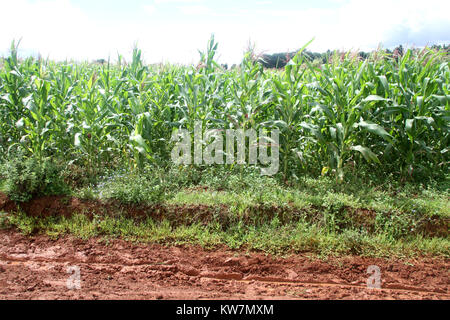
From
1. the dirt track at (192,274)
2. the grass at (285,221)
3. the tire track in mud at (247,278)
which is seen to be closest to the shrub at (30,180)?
the grass at (285,221)

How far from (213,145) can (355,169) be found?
199 cm

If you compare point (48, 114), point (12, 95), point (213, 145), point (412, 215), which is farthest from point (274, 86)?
point (12, 95)

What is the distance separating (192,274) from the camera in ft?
12.6

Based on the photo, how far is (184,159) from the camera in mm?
5293

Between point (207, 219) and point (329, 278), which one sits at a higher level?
point (207, 219)

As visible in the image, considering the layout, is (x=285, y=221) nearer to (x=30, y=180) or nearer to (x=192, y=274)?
(x=192, y=274)

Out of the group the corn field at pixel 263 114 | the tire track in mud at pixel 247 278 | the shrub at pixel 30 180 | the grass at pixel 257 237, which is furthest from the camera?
the corn field at pixel 263 114

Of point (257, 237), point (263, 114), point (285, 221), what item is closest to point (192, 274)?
point (257, 237)

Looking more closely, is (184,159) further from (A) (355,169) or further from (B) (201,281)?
(A) (355,169)

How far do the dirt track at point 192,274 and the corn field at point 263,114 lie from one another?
1.31 m

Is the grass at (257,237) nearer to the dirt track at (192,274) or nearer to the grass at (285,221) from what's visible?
the grass at (285,221)

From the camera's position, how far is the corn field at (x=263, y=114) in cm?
486

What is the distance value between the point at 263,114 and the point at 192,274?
→ 247 cm

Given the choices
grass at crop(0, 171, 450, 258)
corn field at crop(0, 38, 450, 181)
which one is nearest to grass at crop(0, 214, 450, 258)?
grass at crop(0, 171, 450, 258)
